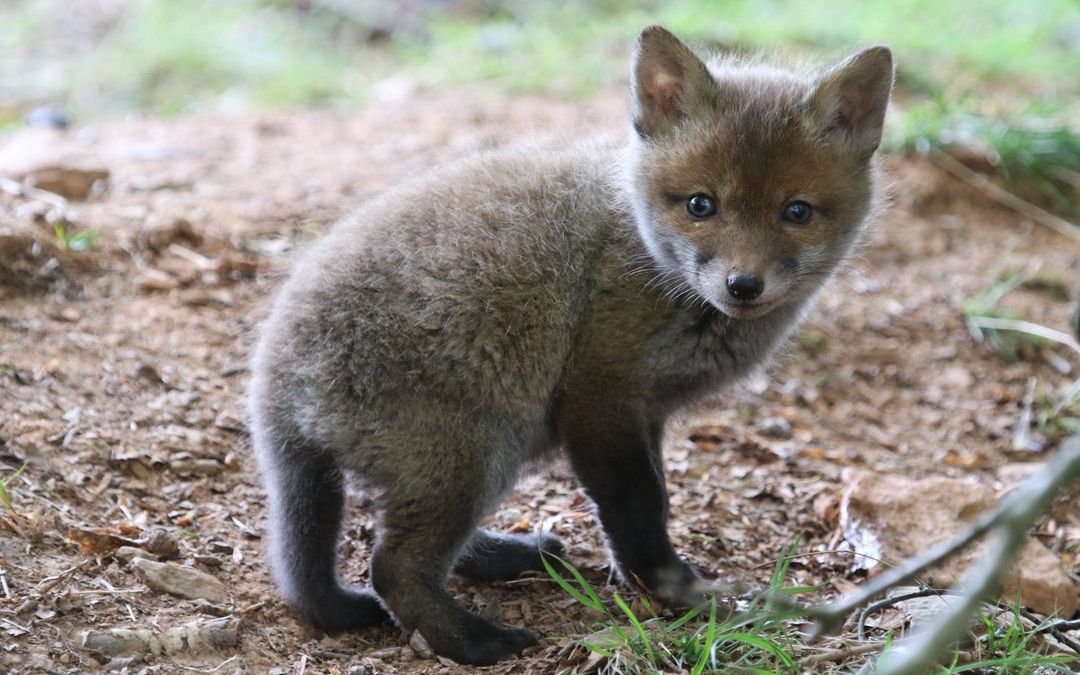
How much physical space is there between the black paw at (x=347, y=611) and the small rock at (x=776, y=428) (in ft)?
7.86

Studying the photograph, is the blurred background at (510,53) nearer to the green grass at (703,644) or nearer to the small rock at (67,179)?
the small rock at (67,179)

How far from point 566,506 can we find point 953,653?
1.89 m

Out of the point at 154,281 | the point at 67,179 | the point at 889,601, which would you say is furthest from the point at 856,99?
the point at 67,179

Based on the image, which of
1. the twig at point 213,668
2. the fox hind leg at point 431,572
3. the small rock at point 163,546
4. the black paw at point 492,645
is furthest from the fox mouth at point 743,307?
the small rock at point 163,546

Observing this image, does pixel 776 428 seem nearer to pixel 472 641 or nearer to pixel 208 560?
pixel 472 641

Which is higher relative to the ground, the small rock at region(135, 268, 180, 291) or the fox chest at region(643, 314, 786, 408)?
the fox chest at region(643, 314, 786, 408)

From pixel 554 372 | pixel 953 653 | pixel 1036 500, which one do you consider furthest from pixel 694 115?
pixel 1036 500

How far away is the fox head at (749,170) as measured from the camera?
12.2ft

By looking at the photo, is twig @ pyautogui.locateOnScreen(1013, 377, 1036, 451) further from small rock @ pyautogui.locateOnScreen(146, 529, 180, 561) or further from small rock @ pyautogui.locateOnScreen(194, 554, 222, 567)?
small rock @ pyautogui.locateOnScreen(146, 529, 180, 561)

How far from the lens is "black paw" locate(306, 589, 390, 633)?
12.1ft

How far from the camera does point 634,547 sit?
3.91 metres

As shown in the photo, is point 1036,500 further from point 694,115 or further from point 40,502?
point 40,502

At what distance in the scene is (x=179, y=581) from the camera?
3660mm

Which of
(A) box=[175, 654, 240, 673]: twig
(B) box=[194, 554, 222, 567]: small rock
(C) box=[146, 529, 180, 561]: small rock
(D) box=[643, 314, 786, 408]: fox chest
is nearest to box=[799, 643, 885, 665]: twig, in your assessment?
(D) box=[643, 314, 786, 408]: fox chest
